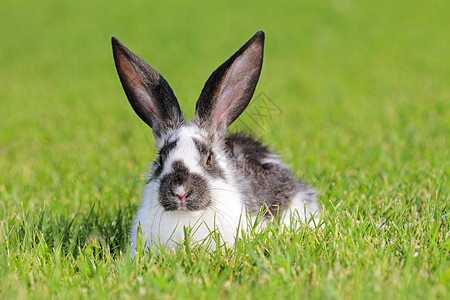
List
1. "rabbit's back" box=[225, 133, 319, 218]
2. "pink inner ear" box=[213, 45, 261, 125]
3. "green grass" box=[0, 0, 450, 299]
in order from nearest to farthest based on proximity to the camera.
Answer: "green grass" box=[0, 0, 450, 299]
"pink inner ear" box=[213, 45, 261, 125]
"rabbit's back" box=[225, 133, 319, 218]

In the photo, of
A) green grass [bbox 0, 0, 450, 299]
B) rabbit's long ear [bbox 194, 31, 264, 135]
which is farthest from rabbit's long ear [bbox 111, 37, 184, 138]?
green grass [bbox 0, 0, 450, 299]

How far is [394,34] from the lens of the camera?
16.9m

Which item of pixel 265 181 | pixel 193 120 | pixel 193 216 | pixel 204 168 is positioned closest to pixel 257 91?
pixel 265 181

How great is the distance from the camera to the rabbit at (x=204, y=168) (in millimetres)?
3420

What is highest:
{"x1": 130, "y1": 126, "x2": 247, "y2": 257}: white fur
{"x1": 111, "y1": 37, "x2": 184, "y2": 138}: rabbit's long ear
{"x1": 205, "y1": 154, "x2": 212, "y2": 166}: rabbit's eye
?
{"x1": 111, "y1": 37, "x2": 184, "y2": 138}: rabbit's long ear

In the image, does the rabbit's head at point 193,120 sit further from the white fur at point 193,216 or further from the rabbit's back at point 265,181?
the rabbit's back at point 265,181

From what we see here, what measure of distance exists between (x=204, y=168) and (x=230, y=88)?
0.67 m

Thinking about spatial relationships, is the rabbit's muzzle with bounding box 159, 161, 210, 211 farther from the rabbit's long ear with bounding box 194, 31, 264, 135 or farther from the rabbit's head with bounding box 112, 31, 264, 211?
the rabbit's long ear with bounding box 194, 31, 264, 135

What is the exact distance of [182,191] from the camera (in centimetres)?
329

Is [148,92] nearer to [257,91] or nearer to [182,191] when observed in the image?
[182,191]

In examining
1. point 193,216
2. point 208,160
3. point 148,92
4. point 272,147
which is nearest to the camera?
point 193,216

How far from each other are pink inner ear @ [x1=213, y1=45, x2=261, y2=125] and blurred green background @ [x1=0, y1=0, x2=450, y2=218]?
103 centimetres

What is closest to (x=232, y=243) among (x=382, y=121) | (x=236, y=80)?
(x=236, y=80)

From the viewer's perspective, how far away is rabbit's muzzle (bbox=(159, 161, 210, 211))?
3309 mm
